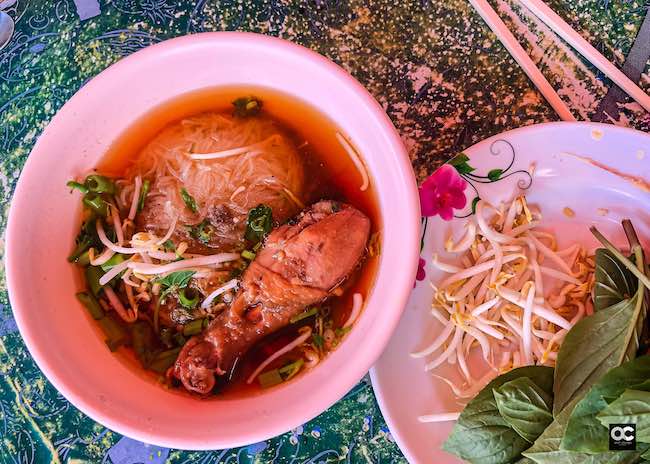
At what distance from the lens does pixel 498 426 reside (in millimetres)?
1368

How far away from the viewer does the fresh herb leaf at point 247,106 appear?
5.08 feet

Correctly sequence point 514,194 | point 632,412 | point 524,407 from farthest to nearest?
point 514,194 → point 524,407 → point 632,412

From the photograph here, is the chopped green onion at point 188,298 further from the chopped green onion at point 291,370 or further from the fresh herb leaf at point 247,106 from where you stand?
the fresh herb leaf at point 247,106

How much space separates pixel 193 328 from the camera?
1.48 m

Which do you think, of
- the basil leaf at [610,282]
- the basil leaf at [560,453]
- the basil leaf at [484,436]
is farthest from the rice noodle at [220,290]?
the basil leaf at [610,282]

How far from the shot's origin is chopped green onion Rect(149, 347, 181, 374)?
4.74 feet

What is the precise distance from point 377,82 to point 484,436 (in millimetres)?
945

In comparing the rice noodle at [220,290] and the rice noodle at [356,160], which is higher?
the rice noodle at [356,160]

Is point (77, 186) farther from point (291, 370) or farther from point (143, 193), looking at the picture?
point (291, 370)

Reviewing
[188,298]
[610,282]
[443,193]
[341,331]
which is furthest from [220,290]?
[610,282]

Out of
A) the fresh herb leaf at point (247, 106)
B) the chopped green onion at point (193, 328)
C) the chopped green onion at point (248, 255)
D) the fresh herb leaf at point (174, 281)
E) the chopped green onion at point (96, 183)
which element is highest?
the fresh herb leaf at point (247, 106)

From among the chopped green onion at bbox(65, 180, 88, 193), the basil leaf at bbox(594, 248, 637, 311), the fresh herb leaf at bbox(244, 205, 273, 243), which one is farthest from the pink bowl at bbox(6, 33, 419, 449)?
the basil leaf at bbox(594, 248, 637, 311)

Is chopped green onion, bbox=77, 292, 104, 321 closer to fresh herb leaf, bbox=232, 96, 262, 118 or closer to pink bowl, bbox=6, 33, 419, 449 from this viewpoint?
pink bowl, bbox=6, 33, 419, 449

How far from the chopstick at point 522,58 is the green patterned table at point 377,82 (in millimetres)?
24
